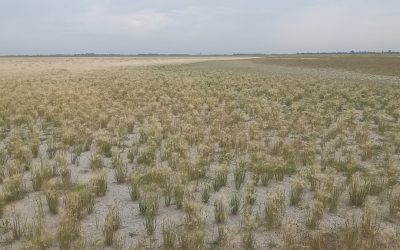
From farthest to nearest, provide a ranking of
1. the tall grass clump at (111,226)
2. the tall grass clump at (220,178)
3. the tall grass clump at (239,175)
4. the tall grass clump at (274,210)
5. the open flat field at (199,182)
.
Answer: the tall grass clump at (239,175) < the tall grass clump at (220,178) < the tall grass clump at (274,210) < the open flat field at (199,182) < the tall grass clump at (111,226)

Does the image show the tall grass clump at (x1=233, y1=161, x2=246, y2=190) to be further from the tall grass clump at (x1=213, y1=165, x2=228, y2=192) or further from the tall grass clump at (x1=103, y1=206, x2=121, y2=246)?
the tall grass clump at (x1=103, y1=206, x2=121, y2=246)

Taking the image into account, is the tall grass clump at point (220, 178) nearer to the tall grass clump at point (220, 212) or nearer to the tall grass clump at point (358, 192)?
the tall grass clump at point (220, 212)

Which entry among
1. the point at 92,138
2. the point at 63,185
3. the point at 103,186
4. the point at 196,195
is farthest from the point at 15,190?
the point at 92,138

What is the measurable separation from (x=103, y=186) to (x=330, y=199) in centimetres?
342

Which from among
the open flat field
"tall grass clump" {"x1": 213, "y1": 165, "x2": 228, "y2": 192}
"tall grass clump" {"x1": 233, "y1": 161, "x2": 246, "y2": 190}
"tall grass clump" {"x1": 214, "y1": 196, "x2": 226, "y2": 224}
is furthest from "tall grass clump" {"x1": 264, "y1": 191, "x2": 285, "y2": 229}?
"tall grass clump" {"x1": 213, "y1": 165, "x2": 228, "y2": 192}

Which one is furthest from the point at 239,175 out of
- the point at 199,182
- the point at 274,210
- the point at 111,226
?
the point at 111,226

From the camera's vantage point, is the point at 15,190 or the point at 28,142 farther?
the point at 28,142

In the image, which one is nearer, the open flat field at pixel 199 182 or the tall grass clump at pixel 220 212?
the open flat field at pixel 199 182

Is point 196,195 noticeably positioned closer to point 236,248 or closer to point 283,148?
point 236,248

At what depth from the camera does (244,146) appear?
982 cm

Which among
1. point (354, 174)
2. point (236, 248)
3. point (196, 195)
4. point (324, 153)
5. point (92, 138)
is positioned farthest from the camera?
point (92, 138)

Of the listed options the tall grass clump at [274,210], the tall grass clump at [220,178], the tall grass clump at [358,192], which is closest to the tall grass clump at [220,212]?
the tall grass clump at [274,210]

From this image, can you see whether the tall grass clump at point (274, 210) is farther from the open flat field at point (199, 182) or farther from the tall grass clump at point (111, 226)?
the tall grass clump at point (111, 226)

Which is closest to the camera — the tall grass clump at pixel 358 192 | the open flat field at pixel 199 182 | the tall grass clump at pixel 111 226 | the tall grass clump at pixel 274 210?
the tall grass clump at pixel 111 226
